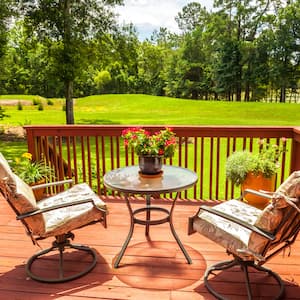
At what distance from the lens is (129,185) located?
2.46m

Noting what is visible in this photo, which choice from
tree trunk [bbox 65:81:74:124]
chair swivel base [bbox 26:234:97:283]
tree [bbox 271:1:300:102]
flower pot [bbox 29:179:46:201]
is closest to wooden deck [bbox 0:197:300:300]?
chair swivel base [bbox 26:234:97:283]

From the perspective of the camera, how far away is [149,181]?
2.57m

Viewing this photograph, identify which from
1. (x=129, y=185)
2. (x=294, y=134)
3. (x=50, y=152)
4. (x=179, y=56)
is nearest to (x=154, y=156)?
(x=129, y=185)

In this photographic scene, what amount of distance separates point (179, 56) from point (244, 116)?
43.8 ft

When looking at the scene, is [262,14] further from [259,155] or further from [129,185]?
[129,185]

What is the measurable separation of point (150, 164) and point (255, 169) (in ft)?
5.01

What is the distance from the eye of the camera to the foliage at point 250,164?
11.6 ft

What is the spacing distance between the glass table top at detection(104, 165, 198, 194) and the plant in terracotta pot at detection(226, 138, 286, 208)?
937 mm

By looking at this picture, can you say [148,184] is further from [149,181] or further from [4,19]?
[4,19]

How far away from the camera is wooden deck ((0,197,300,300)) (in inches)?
83.2

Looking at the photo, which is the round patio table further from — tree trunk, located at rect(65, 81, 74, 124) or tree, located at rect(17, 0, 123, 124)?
tree trunk, located at rect(65, 81, 74, 124)

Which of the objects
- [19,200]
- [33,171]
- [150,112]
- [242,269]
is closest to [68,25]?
[33,171]

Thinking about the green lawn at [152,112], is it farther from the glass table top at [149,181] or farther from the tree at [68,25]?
the glass table top at [149,181]

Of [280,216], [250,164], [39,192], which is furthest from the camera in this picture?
[39,192]
